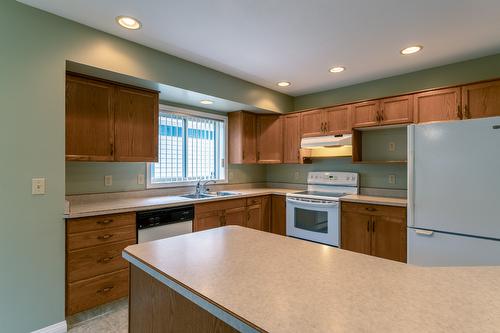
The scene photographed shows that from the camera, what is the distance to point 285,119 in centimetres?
411

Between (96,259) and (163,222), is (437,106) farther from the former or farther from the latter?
(96,259)

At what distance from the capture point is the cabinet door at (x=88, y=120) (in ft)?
7.41

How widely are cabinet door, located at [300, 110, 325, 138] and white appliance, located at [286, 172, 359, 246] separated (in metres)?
0.66

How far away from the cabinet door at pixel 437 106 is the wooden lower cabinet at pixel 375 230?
3.51 ft

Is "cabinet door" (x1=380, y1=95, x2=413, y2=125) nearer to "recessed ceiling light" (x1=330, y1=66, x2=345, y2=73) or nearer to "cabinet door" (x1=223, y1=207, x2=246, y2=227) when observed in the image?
"recessed ceiling light" (x1=330, y1=66, x2=345, y2=73)

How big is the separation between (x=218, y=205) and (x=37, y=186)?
68.6 inches

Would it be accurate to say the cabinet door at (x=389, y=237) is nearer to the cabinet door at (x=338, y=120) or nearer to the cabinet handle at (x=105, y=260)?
the cabinet door at (x=338, y=120)

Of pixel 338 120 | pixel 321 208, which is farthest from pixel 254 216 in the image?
pixel 338 120

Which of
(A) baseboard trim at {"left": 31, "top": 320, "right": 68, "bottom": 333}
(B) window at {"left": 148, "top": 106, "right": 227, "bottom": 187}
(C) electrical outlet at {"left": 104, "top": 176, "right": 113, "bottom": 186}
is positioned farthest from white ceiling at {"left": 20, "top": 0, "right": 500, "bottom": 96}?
(A) baseboard trim at {"left": 31, "top": 320, "right": 68, "bottom": 333}

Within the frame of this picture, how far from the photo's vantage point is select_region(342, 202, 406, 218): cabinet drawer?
2.77 meters

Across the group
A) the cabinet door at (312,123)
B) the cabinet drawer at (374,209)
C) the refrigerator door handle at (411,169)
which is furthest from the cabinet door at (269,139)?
the refrigerator door handle at (411,169)

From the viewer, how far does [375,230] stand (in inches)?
116

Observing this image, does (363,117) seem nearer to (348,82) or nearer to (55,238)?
(348,82)

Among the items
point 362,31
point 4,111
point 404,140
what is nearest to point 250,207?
point 404,140
